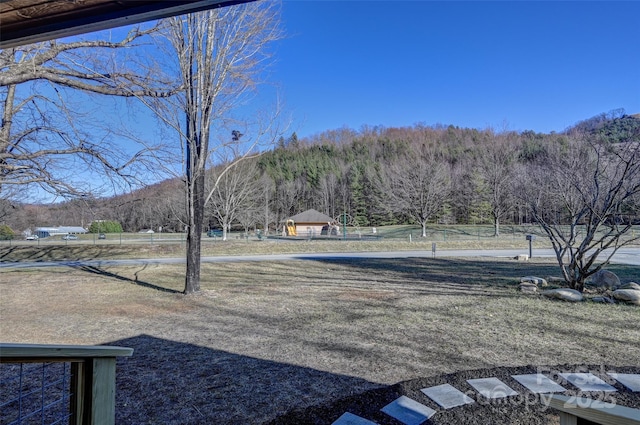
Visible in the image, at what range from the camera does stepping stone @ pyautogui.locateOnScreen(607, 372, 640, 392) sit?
2.81 m

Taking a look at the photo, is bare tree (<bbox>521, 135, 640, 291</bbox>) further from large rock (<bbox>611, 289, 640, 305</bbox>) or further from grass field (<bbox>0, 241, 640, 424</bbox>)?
grass field (<bbox>0, 241, 640, 424</bbox>)

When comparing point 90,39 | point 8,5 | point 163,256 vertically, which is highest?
point 90,39

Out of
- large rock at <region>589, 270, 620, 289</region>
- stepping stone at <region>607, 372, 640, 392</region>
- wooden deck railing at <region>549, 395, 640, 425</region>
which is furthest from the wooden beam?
large rock at <region>589, 270, 620, 289</region>

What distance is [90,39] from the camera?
4.54 metres

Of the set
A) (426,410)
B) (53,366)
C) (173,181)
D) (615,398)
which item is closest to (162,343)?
(53,366)

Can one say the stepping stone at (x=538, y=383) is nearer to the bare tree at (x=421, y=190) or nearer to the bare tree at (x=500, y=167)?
the bare tree at (x=421, y=190)

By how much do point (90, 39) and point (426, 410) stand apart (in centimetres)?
551

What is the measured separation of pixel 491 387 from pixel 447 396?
425 mm

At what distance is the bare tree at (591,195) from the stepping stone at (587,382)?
153 inches

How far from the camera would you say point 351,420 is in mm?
2463

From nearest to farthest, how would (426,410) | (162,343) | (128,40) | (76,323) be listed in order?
(426,410) < (162,343) < (128,40) < (76,323)

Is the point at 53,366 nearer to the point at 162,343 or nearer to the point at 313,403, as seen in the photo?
the point at 162,343

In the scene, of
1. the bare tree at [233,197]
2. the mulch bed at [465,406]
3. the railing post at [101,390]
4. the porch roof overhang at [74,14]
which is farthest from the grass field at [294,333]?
the bare tree at [233,197]

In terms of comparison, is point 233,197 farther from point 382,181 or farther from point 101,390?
point 101,390
